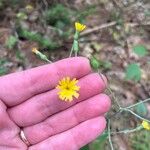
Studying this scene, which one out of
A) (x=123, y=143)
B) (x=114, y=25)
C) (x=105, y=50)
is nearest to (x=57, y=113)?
(x=123, y=143)

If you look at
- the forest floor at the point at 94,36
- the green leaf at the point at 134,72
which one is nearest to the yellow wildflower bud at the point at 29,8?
the forest floor at the point at 94,36

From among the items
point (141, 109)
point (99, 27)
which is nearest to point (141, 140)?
point (141, 109)

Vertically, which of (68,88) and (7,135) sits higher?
(68,88)

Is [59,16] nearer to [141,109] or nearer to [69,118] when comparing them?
[141,109]

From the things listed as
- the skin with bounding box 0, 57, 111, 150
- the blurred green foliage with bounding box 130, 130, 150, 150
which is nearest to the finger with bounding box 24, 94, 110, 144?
the skin with bounding box 0, 57, 111, 150

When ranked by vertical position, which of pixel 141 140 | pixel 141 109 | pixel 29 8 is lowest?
pixel 141 140

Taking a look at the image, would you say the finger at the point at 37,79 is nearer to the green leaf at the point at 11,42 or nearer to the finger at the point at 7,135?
the finger at the point at 7,135

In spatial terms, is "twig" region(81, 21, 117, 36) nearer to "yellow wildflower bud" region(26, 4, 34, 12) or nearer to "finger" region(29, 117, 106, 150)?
"yellow wildflower bud" region(26, 4, 34, 12)
